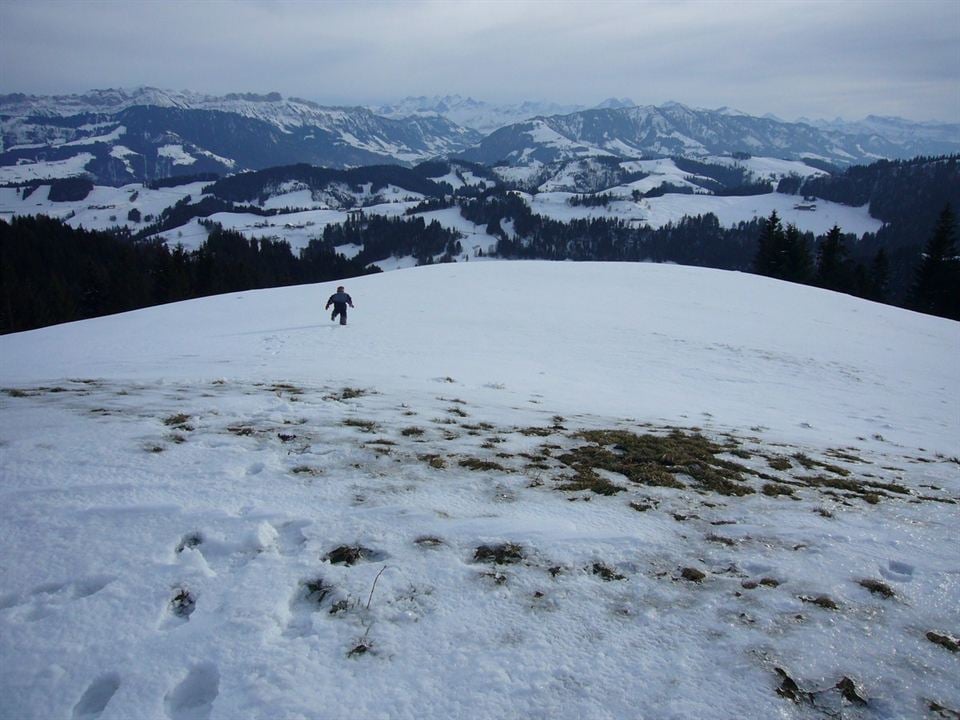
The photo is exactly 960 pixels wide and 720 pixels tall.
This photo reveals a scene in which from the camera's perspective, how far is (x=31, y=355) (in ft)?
65.1

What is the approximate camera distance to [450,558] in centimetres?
525

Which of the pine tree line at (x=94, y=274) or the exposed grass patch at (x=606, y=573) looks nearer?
the exposed grass patch at (x=606, y=573)

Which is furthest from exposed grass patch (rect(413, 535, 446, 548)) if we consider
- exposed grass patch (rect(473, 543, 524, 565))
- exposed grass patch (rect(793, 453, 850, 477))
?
exposed grass patch (rect(793, 453, 850, 477))

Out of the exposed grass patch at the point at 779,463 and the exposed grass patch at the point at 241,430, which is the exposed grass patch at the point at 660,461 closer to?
the exposed grass patch at the point at 779,463

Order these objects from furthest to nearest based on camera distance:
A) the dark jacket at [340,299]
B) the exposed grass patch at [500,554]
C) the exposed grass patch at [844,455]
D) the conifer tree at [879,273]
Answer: the conifer tree at [879,273]
the dark jacket at [340,299]
the exposed grass patch at [844,455]
the exposed grass patch at [500,554]

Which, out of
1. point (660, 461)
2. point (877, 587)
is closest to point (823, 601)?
point (877, 587)

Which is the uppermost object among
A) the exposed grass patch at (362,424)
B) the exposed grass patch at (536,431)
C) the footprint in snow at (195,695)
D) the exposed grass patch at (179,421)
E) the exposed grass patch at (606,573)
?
the footprint in snow at (195,695)

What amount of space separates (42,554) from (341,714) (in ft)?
12.0

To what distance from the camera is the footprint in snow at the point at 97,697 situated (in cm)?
343

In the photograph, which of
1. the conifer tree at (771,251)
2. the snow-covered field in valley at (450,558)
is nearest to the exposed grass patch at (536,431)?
the snow-covered field in valley at (450,558)

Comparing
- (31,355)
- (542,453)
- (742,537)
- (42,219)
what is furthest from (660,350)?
(42,219)

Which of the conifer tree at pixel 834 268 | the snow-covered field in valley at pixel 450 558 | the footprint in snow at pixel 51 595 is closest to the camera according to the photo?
the snow-covered field in valley at pixel 450 558

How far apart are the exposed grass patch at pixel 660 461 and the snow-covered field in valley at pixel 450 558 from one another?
72mm

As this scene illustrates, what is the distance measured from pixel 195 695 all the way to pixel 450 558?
2.42m
